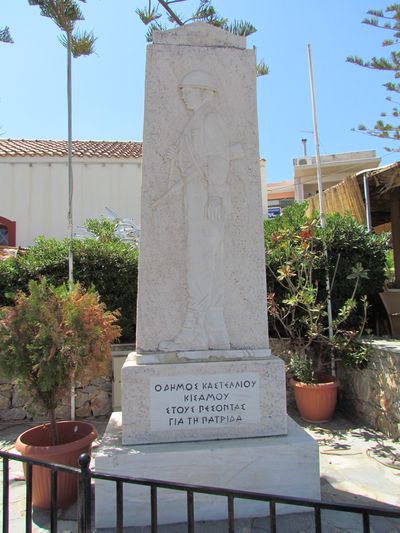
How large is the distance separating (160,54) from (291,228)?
2.90 m

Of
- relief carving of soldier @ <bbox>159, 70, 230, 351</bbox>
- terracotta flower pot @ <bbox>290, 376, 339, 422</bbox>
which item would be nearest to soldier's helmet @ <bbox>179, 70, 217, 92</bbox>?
relief carving of soldier @ <bbox>159, 70, 230, 351</bbox>

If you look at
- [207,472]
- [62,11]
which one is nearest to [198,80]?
[207,472]

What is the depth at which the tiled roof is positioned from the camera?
12086 mm

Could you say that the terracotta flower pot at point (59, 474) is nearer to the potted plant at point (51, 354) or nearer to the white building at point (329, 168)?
the potted plant at point (51, 354)

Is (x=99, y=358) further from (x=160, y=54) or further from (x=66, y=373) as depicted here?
(x=160, y=54)

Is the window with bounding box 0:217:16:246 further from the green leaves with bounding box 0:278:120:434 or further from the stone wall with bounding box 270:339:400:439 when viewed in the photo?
the stone wall with bounding box 270:339:400:439

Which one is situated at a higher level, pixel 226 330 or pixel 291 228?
pixel 291 228

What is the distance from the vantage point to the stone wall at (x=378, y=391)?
4070 millimetres

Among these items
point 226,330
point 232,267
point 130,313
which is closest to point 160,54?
point 232,267

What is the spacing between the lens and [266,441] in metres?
2.60

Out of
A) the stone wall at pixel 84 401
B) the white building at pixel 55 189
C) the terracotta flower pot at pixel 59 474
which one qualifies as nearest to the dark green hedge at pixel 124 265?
the stone wall at pixel 84 401

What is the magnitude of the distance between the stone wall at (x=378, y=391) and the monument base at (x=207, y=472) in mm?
1889

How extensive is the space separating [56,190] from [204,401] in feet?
34.9

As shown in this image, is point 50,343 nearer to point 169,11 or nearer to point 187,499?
point 187,499
